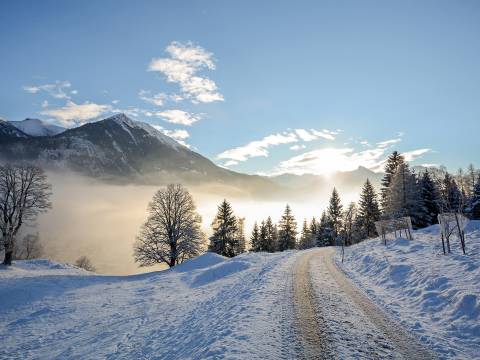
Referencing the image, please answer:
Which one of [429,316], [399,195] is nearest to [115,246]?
[399,195]

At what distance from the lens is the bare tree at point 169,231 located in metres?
42.1

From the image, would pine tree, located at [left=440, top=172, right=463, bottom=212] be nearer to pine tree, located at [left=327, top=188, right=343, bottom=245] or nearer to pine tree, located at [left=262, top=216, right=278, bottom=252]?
pine tree, located at [left=327, top=188, right=343, bottom=245]

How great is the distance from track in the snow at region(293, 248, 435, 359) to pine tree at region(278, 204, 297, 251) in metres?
59.2

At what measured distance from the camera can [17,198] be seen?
34531mm

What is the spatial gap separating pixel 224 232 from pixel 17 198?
109ft

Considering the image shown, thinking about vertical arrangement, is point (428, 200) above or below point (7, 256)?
above

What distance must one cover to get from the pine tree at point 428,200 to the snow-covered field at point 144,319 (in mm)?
41894

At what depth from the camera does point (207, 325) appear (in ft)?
40.5

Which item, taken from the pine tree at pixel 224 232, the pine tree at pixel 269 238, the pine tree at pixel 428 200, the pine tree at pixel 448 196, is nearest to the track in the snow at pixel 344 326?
the pine tree at pixel 448 196

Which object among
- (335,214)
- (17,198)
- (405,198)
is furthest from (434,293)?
(335,214)

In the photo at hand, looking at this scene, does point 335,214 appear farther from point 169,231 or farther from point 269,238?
point 169,231

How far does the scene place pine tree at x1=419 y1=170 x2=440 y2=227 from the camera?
175 ft

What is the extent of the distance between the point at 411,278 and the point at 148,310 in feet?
49.9

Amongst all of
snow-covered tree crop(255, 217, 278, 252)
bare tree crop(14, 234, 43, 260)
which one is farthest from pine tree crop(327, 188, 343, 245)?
bare tree crop(14, 234, 43, 260)
